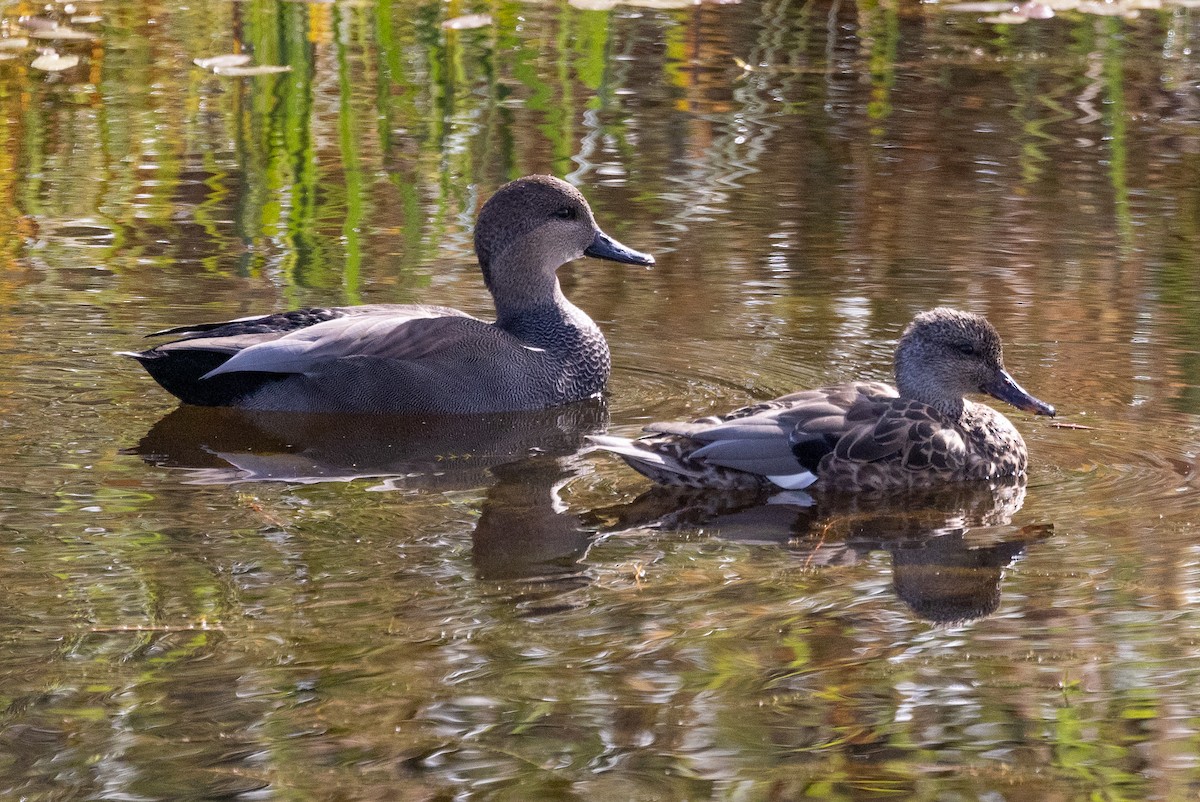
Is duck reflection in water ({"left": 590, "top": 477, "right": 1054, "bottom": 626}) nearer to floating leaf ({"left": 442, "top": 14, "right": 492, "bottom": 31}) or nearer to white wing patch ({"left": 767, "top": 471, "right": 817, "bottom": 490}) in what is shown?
white wing patch ({"left": 767, "top": 471, "right": 817, "bottom": 490})

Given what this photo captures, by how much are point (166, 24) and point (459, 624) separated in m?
11.0

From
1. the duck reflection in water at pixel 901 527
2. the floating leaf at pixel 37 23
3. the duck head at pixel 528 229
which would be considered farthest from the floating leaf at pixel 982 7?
the duck reflection in water at pixel 901 527

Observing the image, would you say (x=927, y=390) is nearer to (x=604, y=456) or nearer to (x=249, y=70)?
(x=604, y=456)

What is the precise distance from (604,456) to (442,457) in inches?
23.3

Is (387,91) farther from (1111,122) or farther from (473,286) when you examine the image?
(1111,122)

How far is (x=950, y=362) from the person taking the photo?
627 cm

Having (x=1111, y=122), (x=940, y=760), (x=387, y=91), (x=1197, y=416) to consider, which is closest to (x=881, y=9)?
(x=1111, y=122)

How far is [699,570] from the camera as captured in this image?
16.1 ft

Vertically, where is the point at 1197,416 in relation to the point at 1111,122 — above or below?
below

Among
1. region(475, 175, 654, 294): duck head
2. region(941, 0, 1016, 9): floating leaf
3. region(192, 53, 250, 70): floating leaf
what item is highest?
region(941, 0, 1016, 9): floating leaf

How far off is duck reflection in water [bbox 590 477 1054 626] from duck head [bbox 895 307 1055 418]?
0.48 metres

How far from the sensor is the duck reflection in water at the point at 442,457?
17.1 feet

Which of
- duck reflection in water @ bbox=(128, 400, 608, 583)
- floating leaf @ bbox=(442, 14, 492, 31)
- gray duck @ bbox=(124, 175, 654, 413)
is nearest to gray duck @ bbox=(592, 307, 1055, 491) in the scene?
duck reflection in water @ bbox=(128, 400, 608, 583)

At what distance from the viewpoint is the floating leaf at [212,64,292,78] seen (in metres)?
12.1
